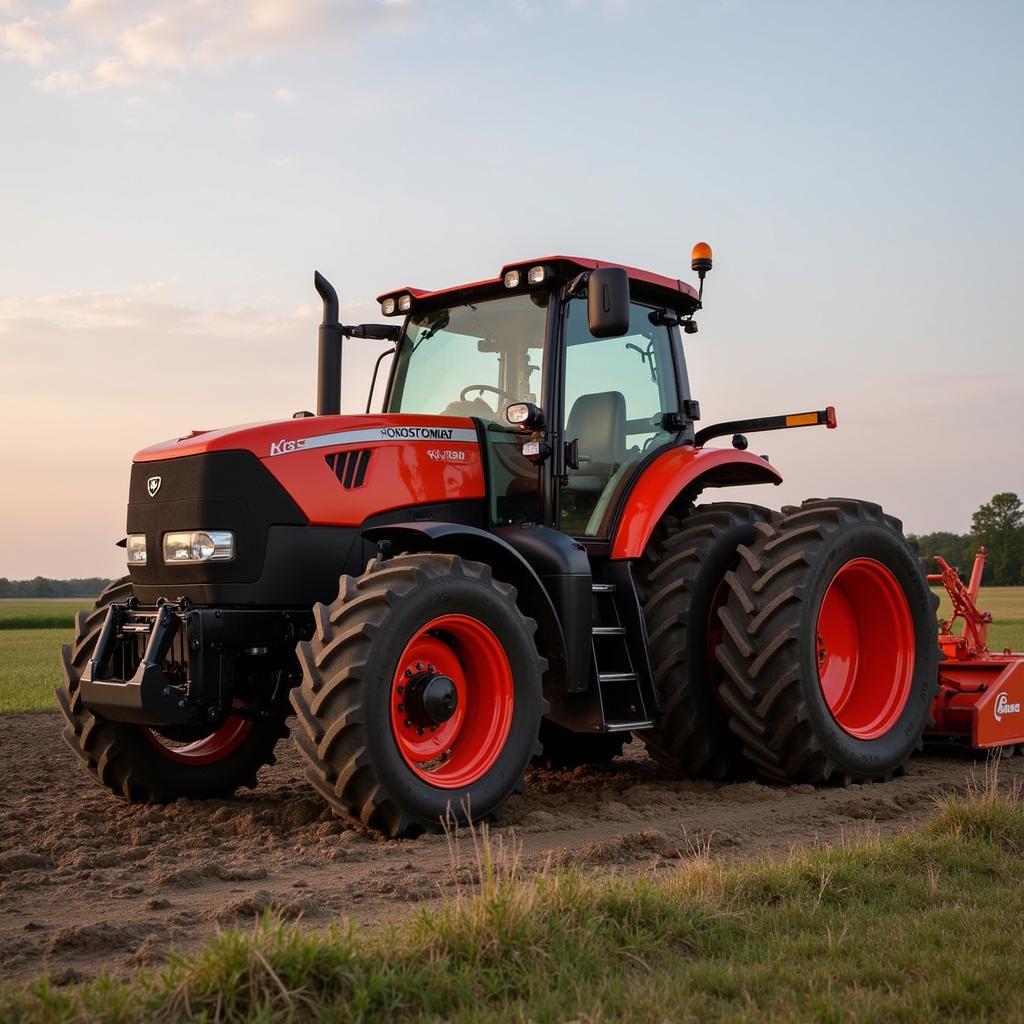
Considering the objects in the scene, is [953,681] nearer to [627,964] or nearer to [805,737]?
[805,737]

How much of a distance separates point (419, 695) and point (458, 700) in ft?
1.36

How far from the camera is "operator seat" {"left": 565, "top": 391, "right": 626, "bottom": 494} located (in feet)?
24.3

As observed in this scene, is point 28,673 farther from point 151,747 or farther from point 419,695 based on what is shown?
point 419,695

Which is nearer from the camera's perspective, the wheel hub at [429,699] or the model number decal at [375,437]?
the wheel hub at [429,699]

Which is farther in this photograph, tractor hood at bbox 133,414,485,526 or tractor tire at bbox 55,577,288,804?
tractor tire at bbox 55,577,288,804

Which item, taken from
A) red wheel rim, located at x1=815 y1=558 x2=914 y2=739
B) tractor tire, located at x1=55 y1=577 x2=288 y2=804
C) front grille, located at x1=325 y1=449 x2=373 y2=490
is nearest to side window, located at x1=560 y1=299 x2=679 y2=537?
front grille, located at x1=325 y1=449 x2=373 y2=490

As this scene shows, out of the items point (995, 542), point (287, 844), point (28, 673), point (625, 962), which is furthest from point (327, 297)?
point (995, 542)

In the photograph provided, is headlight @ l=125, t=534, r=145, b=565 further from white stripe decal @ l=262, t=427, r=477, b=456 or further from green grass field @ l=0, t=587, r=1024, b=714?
green grass field @ l=0, t=587, r=1024, b=714

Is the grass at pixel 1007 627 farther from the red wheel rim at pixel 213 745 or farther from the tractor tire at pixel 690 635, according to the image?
the red wheel rim at pixel 213 745

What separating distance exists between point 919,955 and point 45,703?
451 inches

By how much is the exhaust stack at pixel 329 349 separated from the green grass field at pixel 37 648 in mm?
6983

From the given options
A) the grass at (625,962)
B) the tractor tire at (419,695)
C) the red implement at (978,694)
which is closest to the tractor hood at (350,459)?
the tractor tire at (419,695)

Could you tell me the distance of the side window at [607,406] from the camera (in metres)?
7.36

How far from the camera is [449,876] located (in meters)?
4.82
